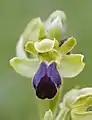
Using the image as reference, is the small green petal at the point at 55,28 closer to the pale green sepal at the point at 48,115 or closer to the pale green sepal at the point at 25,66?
the pale green sepal at the point at 25,66

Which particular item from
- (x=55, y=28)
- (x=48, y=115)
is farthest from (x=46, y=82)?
(x=55, y=28)

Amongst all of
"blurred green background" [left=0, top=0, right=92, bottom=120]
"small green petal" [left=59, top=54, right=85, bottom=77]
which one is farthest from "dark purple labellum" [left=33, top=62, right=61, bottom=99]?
"blurred green background" [left=0, top=0, right=92, bottom=120]

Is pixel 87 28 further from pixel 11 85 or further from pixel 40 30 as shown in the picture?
pixel 40 30

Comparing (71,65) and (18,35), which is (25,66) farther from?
(18,35)

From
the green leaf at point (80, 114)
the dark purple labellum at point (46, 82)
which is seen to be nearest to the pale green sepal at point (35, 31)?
the dark purple labellum at point (46, 82)

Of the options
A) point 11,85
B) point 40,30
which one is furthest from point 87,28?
point 40,30

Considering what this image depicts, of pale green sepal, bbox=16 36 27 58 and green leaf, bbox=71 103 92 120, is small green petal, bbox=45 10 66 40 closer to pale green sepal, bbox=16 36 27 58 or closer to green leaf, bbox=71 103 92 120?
pale green sepal, bbox=16 36 27 58
